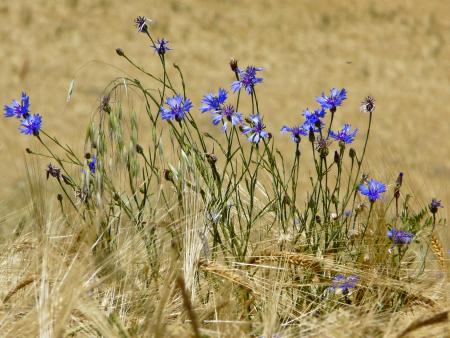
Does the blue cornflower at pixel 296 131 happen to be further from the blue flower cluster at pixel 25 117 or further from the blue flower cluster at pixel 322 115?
the blue flower cluster at pixel 25 117

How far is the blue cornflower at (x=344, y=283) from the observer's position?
209 cm

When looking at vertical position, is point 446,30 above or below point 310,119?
above

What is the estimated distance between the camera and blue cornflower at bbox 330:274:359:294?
209cm

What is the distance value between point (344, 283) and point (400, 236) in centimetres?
22

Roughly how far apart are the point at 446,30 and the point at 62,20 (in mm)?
5304

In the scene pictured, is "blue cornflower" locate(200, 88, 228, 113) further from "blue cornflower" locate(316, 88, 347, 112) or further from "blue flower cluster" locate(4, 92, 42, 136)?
"blue flower cluster" locate(4, 92, 42, 136)

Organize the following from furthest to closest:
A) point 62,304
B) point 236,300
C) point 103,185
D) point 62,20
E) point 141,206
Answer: point 62,20 → point 141,206 → point 103,185 → point 236,300 → point 62,304

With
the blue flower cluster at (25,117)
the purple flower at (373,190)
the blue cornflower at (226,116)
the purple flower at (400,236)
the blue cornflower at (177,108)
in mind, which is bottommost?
the purple flower at (400,236)

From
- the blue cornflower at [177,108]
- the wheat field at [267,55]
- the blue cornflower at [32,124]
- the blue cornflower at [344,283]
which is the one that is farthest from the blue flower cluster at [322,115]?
the wheat field at [267,55]

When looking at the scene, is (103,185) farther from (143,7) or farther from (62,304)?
(143,7)

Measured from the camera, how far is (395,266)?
2303 millimetres

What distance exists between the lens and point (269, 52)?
12.7 meters

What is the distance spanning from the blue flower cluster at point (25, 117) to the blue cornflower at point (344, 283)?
0.84 m

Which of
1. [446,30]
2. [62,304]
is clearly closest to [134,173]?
[62,304]
